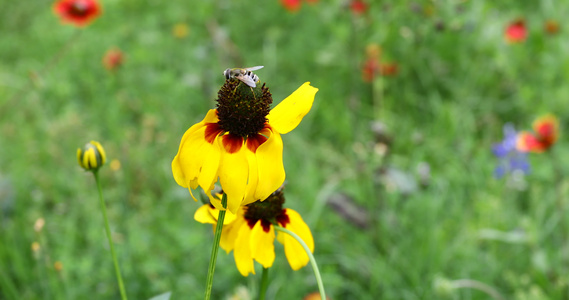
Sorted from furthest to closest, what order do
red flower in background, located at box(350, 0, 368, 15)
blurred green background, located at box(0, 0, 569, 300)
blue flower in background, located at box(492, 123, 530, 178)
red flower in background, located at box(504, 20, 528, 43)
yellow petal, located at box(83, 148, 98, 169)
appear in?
red flower in background, located at box(504, 20, 528, 43) → red flower in background, located at box(350, 0, 368, 15) → blue flower in background, located at box(492, 123, 530, 178) → blurred green background, located at box(0, 0, 569, 300) → yellow petal, located at box(83, 148, 98, 169)

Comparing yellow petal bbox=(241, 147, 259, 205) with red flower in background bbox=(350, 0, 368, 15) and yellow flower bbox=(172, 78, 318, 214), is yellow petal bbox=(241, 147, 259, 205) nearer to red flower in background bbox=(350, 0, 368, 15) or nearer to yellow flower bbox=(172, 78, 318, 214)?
yellow flower bbox=(172, 78, 318, 214)

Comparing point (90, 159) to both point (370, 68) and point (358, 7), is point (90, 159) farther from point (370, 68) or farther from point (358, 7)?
point (370, 68)

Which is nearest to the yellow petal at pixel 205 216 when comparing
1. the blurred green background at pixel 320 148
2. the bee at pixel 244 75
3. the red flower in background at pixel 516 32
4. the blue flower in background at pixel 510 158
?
the bee at pixel 244 75

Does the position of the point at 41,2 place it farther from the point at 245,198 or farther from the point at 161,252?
the point at 245,198

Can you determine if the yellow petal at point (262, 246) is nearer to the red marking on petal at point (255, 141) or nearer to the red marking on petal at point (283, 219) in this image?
the red marking on petal at point (283, 219)

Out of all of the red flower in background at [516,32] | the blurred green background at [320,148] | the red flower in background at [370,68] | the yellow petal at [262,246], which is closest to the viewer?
the yellow petal at [262,246]

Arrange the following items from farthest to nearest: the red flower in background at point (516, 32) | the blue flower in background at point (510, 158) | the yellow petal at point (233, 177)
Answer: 1. the red flower in background at point (516, 32)
2. the blue flower in background at point (510, 158)
3. the yellow petal at point (233, 177)

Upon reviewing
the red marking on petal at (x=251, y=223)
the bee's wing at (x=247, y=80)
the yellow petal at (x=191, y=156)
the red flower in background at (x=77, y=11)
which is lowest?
the red marking on petal at (x=251, y=223)

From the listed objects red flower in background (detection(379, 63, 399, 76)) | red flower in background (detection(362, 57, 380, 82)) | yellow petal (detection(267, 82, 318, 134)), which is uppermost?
red flower in background (detection(379, 63, 399, 76))

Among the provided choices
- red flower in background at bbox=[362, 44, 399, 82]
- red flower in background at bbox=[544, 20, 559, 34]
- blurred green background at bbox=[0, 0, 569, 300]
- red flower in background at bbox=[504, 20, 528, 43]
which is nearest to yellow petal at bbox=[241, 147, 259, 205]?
blurred green background at bbox=[0, 0, 569, 300]

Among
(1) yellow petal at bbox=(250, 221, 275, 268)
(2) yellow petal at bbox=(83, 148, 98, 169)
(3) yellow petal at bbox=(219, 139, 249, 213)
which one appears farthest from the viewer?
(2) yellow petal at bbox=(83, 148, 98, 169)
